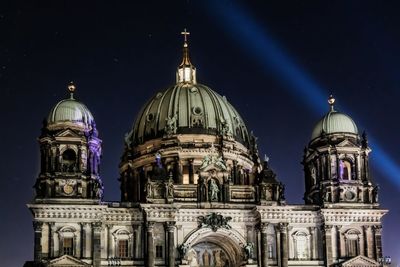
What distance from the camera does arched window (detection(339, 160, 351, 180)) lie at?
287ft

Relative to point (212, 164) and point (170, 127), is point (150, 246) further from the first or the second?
point (170, 127)

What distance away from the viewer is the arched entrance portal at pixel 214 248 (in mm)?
83438

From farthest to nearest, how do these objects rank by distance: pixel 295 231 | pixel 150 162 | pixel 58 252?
pixel 150 162 < pixel 295 231 < pixel 58 252

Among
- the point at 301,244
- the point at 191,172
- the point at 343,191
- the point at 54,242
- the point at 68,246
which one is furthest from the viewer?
the point at 191,172

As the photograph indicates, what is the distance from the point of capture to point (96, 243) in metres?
80.6

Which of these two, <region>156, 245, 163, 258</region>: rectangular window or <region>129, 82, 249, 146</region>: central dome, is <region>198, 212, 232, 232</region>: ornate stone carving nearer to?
<region>156, 245, 163, 258</region>: rectangular window

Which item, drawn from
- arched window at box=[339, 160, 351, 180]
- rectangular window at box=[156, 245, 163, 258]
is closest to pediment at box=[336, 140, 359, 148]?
arched window at box=[339, 160, 351, 180]

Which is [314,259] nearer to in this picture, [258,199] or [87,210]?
[258,199]

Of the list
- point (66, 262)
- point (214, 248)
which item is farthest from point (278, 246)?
point (66, 262)

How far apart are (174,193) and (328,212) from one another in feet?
44.6

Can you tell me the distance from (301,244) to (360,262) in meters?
5.39

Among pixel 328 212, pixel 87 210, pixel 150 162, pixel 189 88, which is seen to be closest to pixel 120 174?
pixel 150 162

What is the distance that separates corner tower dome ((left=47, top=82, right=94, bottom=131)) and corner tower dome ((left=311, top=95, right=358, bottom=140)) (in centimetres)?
2098

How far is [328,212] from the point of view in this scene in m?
85.1
